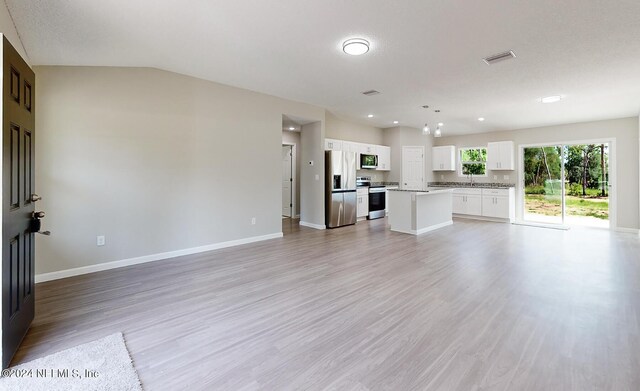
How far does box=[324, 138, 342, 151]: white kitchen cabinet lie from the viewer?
6859 millimetres

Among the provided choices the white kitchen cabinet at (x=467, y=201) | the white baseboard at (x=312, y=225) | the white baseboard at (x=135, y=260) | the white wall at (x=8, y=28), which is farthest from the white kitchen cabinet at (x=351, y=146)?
the white wall at (x=8, y=28)

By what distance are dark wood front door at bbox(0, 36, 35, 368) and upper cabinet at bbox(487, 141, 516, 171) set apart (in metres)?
9.05

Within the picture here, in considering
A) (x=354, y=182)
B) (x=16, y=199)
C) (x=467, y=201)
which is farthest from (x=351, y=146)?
(x=16, y=199)

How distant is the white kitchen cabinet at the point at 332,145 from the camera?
6.86 meters

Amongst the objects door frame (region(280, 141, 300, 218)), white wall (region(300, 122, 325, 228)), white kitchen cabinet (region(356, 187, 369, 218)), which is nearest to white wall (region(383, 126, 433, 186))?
white kitchen cabinet (region(356, 187, 369, 218))

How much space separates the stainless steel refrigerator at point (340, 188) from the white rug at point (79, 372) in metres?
4.85

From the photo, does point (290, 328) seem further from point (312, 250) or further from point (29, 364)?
point (312, 250)

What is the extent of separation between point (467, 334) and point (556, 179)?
7137mm

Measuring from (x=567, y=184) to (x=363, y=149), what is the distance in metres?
5.04

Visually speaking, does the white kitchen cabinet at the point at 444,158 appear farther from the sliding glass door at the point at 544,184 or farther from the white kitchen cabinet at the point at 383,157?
the sliding glass door at the point at 544,184

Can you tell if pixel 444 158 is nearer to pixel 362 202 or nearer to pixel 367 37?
pixel 362 202

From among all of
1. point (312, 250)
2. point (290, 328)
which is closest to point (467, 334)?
point (290, 328)

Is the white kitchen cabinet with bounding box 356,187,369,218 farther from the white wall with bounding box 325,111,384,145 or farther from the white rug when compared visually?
the white rug

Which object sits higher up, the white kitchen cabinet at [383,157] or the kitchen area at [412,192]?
the white kitchen cabinet at [383,157]
